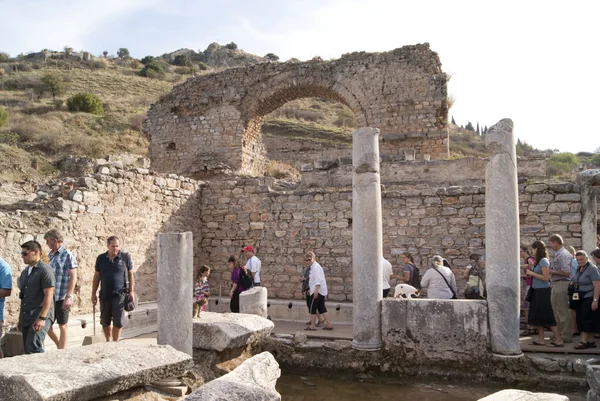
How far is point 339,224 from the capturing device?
11031 mm

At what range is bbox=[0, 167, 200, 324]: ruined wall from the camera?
25.5ft

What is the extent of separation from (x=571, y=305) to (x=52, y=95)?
40536 mm

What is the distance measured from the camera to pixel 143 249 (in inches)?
414

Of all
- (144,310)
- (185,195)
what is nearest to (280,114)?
(185,195)

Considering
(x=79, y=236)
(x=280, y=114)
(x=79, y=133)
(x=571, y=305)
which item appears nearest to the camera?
(x=571, y=305)

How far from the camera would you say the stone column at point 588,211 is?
30.2 ft

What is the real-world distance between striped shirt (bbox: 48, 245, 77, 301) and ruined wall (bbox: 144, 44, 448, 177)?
11333 mm

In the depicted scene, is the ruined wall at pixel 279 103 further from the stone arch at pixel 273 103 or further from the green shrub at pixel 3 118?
the green shrub at pixel 3 118

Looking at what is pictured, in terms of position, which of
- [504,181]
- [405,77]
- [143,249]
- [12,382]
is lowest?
[12,382]

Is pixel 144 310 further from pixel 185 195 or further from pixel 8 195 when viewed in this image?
pixel 8 195

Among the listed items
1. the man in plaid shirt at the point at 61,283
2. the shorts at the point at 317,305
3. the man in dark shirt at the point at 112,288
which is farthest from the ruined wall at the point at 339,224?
the man in plaid shirt at the point at 61,283

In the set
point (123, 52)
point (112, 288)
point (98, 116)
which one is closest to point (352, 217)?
point (112, 288)

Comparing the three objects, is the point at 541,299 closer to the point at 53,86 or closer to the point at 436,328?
the point at 436,328

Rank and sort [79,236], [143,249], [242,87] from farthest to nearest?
1. [242,87]
2. [143,249]
3. [79,236]
